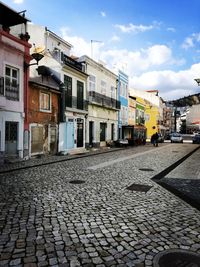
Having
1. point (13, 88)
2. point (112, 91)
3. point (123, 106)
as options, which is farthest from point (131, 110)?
point (13, 88)

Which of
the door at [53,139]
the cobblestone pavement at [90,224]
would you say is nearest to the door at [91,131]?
the door at [53,139]

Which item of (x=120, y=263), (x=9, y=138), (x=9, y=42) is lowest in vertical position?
(x=120, y=263)

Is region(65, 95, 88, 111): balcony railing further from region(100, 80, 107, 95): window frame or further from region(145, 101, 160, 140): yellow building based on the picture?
region(145, 101, 160, 140): yellow building

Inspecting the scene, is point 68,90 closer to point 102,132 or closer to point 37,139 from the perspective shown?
point 37,139

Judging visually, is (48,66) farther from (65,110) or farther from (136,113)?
(136,113)

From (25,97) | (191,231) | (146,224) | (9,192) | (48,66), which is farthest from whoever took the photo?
(48,66)

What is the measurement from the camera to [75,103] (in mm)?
22703

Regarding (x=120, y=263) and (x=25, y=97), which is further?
(x=25, y=97)

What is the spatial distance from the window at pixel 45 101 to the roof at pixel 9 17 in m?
4.70

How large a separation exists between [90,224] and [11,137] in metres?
11.4

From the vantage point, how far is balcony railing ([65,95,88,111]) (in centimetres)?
2154

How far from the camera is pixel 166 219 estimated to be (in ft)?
18.1

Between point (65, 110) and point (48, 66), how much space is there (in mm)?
3695

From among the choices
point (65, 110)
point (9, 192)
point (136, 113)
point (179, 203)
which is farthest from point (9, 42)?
point (136, 113)
